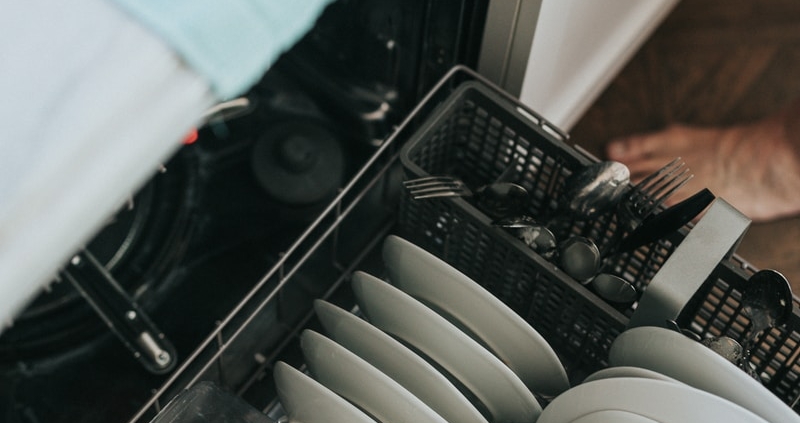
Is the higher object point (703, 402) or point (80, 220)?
point (703, 402)

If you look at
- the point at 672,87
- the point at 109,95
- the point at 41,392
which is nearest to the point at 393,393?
the point at 109,95

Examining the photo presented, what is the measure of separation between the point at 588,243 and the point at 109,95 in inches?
20.3

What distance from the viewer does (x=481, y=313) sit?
2.80 ft

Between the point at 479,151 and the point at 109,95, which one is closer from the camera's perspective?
the point at 109,95

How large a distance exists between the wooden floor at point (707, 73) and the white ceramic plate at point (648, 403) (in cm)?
71

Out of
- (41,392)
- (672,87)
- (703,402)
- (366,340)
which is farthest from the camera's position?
(672,87)

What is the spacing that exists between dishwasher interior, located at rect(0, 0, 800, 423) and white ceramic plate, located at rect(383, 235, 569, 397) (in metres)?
0.08

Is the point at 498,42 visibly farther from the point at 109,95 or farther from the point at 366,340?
the point at 109,95

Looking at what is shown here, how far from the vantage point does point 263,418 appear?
0.78m

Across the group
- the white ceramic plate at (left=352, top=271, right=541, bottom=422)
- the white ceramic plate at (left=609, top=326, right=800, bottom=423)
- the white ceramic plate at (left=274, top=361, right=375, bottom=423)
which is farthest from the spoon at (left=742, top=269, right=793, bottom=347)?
the white ceramic plate at (left=274, top=361, right=375, bottom=423)

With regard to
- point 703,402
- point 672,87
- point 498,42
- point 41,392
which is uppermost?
point 672,87

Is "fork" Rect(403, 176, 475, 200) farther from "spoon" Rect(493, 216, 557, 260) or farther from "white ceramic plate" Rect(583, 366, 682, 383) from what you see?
"white ceramic plate" Rect(583, 366, 682, 383)

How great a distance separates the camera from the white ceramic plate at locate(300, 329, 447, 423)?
2.49ft

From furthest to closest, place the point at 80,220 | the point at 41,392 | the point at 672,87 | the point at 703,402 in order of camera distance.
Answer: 1. the point at 672,87
2. the point at 41,392
3. the point at 703,402
4. the point at 80,220
